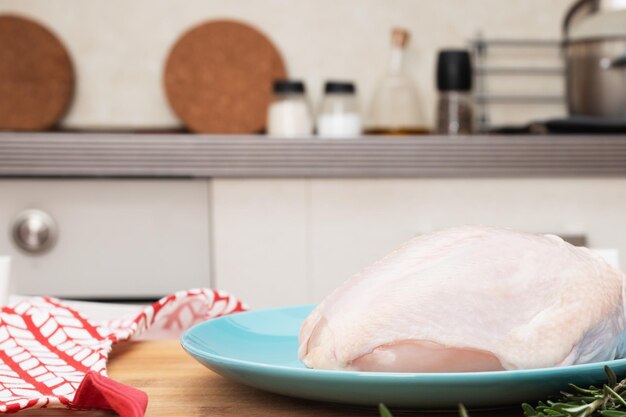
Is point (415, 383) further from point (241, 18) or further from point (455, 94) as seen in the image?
point (241, 18)

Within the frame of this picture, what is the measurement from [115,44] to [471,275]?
1.93 meters

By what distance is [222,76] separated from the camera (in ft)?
7.02

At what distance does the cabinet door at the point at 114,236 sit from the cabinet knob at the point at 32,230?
0.01 m

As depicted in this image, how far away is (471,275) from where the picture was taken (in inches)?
17.2

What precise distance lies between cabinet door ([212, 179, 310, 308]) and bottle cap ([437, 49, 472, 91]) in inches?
19.0

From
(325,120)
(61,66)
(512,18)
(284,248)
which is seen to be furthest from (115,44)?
(512,18)

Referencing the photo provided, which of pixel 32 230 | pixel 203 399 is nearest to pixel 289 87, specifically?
pixel 32 230

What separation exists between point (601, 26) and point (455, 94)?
1.19ft

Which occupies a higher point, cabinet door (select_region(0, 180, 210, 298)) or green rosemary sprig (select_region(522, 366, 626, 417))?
green rosemary sprig (select_region(522, 366, 626, 417))

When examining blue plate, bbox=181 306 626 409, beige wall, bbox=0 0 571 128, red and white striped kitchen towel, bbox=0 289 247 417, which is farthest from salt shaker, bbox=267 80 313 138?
blue plate, bbox=181 306 626 409

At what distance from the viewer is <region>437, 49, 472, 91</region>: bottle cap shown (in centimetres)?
199

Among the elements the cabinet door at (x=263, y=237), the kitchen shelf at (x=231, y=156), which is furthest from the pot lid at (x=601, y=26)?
the cabinet door at (x=263, y=237)

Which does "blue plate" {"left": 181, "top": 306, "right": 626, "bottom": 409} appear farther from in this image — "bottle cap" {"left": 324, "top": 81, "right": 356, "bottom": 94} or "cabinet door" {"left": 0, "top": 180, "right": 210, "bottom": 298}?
"bottle cap" {"left": 324, "top": 81, "right": 356, "bottom": 94}

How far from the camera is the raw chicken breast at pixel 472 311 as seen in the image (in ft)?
1.37
